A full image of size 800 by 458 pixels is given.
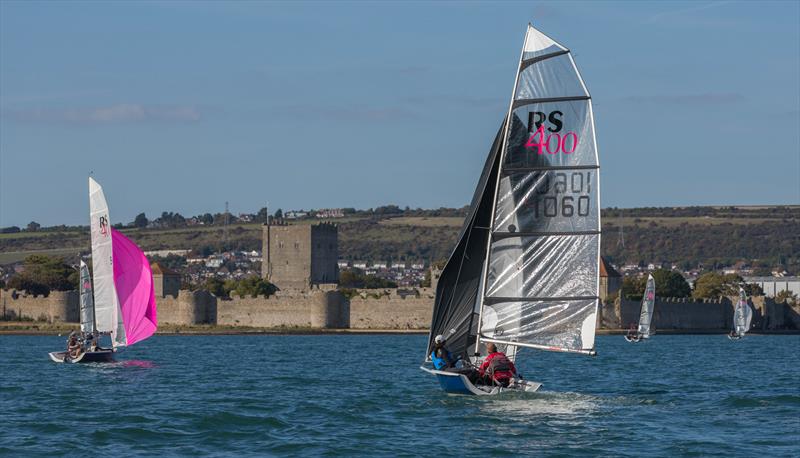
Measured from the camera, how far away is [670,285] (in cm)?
10881

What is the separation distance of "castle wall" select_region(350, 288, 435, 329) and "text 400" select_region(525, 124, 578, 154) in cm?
6352

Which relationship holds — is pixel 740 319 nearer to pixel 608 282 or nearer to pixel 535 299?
pixel 608 282

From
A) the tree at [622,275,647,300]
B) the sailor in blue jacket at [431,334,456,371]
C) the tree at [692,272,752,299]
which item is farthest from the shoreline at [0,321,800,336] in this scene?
the sailor in blue jacket at [431,334,456,371]

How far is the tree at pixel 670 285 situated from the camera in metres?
108

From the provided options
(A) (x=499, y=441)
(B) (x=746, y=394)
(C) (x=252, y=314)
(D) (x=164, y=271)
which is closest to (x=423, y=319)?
(C) (x=252, y=314)

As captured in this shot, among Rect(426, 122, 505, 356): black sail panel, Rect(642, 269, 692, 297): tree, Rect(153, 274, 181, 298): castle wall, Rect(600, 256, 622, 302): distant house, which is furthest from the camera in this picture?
Rect(642, 269, 692, 297): tree

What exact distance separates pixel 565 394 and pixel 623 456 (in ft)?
25.2

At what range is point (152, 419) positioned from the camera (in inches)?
1033

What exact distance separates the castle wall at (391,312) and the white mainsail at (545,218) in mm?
62729

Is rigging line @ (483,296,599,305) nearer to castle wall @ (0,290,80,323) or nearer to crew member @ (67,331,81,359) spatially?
crew member @ (67,331,81,359)

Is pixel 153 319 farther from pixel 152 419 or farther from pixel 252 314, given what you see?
pixel 252 314

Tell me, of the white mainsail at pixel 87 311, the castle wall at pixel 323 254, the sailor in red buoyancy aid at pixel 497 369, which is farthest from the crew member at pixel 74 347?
the castle wall at pixel 323 254

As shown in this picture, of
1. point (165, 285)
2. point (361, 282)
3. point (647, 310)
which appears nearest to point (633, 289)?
point (647, 310)

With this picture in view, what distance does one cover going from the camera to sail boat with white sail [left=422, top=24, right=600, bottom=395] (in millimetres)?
25922
